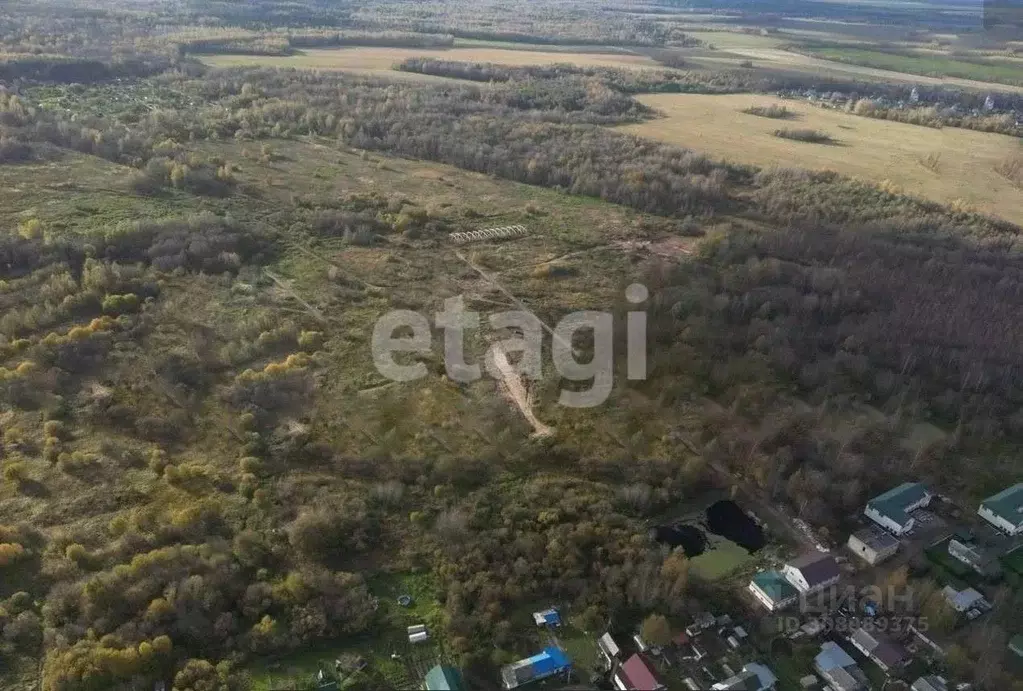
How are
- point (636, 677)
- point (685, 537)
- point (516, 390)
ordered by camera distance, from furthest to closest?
point (516, 390), point (685, 537), point (636, 677)

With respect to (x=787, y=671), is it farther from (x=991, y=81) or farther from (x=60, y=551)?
(x=991, y=81)

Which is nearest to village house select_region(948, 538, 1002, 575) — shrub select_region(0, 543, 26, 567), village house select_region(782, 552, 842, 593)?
village house select_region(782, 552, 842, 593)

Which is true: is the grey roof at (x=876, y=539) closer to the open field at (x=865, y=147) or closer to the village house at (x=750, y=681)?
the village house at (x=750, y=681)

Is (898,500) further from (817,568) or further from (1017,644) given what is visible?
(1017,644)

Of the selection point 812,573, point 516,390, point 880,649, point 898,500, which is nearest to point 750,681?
point 880,649

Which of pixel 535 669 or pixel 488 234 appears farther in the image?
pixel 488 234

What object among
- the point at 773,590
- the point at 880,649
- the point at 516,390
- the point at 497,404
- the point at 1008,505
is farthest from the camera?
the point at 516,390

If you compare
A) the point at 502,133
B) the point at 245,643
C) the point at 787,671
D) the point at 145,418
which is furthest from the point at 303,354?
the point at 502,133
